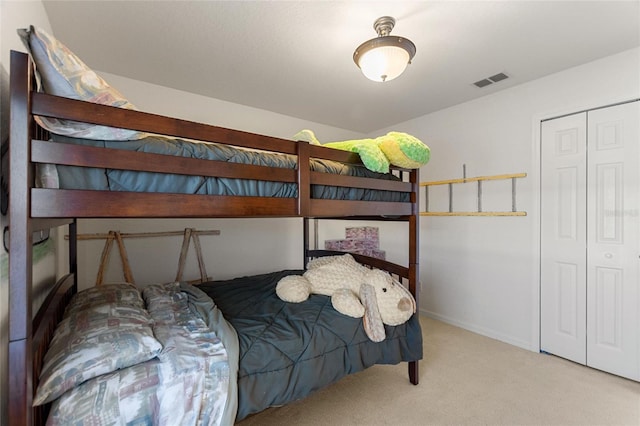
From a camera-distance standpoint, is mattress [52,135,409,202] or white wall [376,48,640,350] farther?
white wall [376,48,640,350]

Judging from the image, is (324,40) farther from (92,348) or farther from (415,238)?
(92,348)

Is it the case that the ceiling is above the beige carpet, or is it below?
above

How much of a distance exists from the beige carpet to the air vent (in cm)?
242

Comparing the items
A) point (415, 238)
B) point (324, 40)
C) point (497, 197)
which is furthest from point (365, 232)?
point (324, 40)

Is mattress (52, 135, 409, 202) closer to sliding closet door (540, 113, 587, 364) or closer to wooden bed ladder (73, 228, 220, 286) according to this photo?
wooden bed ladder (73, 228, 220, 286)

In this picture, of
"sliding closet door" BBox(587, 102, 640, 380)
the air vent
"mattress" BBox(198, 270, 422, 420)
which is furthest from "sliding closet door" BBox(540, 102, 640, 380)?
"mattress" BBox(198, 270, 422, 420)

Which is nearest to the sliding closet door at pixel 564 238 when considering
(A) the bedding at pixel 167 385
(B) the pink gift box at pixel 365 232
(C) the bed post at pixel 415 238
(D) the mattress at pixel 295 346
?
(C) the bed post at pixel 415 238

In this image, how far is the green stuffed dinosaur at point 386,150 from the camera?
1785 millimetres

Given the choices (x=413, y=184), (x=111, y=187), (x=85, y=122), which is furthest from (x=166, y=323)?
(x=413, y=184)

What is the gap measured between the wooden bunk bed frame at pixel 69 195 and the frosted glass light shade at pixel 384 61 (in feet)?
2.30

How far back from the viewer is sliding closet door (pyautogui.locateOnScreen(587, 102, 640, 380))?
6.89 feet

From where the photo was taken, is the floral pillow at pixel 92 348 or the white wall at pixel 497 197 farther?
the white wall at pixel 497 197

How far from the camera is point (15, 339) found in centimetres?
85

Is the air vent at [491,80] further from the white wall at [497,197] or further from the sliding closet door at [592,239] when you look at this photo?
the sliding closet door at [592,239]
